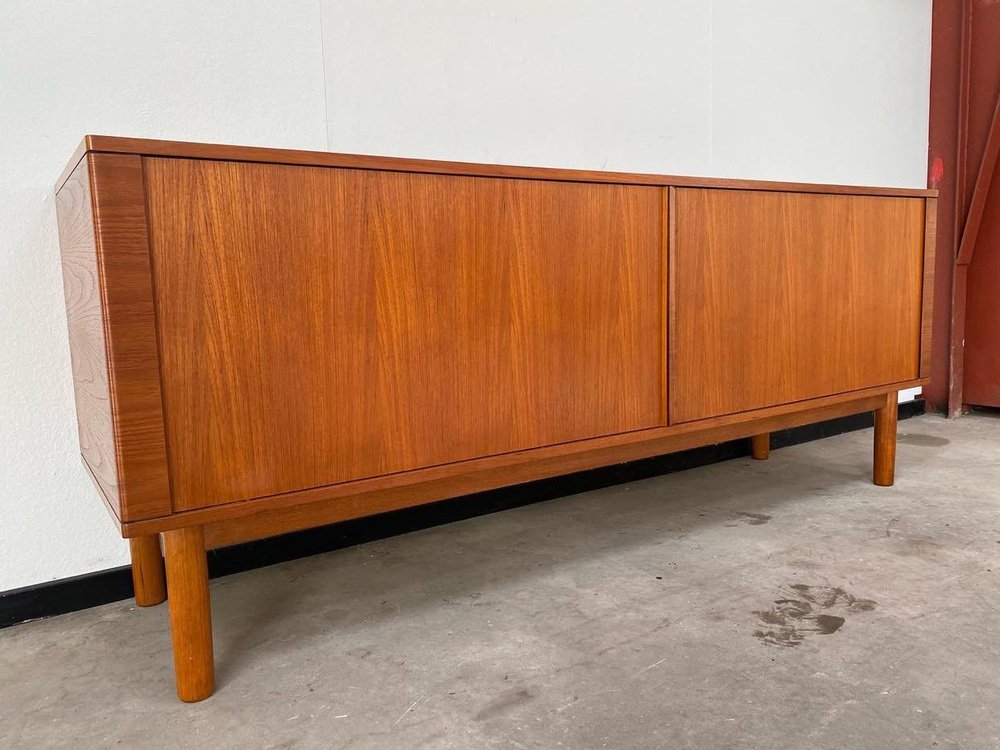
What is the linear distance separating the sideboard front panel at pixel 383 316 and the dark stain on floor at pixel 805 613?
439 millimetres

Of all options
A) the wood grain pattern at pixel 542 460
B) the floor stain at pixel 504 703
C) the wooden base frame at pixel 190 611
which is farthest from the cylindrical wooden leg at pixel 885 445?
the wooden base frame at pixel 190 611

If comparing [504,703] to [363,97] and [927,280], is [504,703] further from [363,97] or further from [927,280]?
[927,280]

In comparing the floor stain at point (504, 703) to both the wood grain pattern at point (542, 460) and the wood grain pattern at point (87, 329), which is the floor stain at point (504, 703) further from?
the wood grain pattern at point (87, 329)

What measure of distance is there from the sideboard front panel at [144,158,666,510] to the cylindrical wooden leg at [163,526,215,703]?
77 mm

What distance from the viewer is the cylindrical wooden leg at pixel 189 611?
1.10m

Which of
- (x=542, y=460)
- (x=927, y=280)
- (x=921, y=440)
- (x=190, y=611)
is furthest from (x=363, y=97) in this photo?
(x=921, y=440)

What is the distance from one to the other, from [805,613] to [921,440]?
1808mm

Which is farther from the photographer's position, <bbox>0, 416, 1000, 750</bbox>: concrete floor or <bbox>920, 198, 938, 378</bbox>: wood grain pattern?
<bbox>920, 198, 938, 378</bbox>: wood grain pattern

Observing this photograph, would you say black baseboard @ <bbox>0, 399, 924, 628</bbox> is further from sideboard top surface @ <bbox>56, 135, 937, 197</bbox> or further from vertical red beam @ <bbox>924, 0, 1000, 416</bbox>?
vertical red beam @ <bbox>924, 0, 1000, 416</bbox>

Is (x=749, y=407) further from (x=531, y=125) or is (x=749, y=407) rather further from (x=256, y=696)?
(x=256, y=696)

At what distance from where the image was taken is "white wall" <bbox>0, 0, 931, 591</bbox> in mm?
1430

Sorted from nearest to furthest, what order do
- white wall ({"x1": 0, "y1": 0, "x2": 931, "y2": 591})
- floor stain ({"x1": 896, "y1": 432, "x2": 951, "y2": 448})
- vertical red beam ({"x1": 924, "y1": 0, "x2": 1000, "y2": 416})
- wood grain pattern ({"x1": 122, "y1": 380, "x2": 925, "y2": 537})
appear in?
wood grain pattern ({"x1": 122, "y1": 380, "x2": 925, "y2": 537})
white wall ({"x1": 0, "y1": 0, "x2": 931, "y2": 591})
floor stain ({"x1": 896, "y1": 432, "x2": 951, "y2": 448})
vertical red beam ({"x1": 924, "y1": 0, "x2": 1000, "y2": 416})

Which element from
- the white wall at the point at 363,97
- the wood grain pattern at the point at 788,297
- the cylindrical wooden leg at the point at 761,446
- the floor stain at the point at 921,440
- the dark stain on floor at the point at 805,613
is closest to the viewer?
the dark stain on floor at the point at 805,613

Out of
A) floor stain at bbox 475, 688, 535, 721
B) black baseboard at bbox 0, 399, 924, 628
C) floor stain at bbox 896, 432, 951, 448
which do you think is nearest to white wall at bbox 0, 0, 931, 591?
black baseboard at bbox 0, 399, 924, 628
